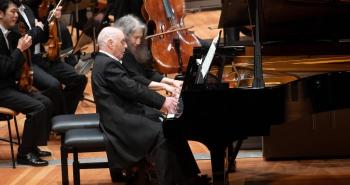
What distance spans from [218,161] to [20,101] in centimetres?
220

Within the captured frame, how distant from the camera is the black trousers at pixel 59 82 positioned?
6.02m

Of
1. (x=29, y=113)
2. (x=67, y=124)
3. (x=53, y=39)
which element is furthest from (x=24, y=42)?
(x=67, y=124)

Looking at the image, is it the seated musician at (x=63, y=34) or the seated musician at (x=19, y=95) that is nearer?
the seated musician at (x=19, y=95)

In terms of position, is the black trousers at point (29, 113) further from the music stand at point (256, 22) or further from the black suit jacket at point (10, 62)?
the music stand at point (256, 22)

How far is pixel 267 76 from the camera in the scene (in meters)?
4.30

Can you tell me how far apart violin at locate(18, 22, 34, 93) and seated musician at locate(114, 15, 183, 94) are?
925 millimetres

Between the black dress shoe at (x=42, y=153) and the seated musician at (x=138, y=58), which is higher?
the seated musician at (x=138, y=58)

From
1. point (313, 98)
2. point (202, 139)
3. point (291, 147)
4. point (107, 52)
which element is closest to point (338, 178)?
point (291, 147)

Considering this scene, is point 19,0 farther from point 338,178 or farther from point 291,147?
point 338,178

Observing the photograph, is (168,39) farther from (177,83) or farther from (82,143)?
(82,143)

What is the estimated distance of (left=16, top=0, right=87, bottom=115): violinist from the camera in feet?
19.2

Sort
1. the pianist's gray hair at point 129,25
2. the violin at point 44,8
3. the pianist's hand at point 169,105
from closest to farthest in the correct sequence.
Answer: the pianist's hand at point 169,105 → the pianist's gray hair at point 129,25 → the violin at point 44,8

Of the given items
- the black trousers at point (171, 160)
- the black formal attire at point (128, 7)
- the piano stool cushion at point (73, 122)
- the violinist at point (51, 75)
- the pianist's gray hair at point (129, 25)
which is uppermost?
the black formal attire at point (128, 7)

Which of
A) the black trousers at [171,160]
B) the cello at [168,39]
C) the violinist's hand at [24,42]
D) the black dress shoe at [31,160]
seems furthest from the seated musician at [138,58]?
the black dress shoe at [31,160]
